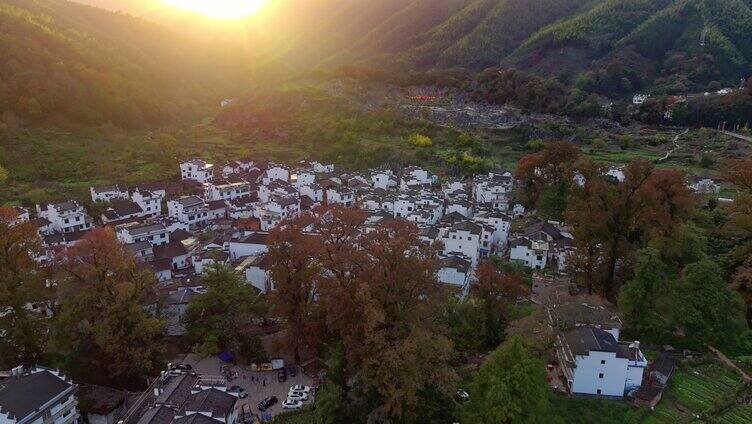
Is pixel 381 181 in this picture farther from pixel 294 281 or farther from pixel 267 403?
pixel 267 403

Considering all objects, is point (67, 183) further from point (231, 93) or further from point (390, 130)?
point (231, 93)

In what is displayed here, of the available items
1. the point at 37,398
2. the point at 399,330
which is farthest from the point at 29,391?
the point at 399,330

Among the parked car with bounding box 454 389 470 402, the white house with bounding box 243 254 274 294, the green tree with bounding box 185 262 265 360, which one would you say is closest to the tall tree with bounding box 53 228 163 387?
the green tree with bounding box 185 262 265 360

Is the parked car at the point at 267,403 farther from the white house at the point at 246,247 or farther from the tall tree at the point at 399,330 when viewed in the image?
the white house at the point at 246,247

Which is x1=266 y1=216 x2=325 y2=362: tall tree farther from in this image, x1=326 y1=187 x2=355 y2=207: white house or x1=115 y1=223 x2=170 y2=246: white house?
x1=326 y1=187 x2=355 y2=207: white house

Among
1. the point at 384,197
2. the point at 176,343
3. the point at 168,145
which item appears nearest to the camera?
the point at 176,343

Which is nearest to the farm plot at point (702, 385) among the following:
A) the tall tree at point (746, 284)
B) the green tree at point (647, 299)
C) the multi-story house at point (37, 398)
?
the green tree at point (647, 299)

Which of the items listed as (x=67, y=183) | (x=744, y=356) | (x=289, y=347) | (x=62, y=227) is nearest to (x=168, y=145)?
(x=67, y=183)
